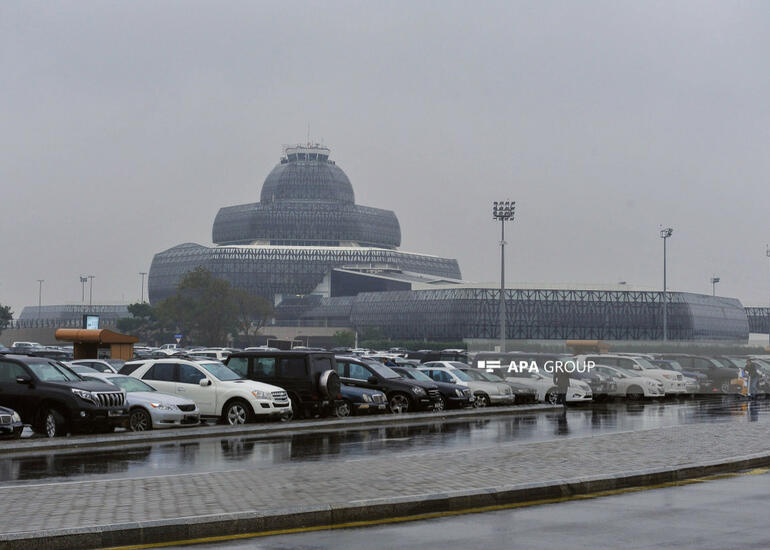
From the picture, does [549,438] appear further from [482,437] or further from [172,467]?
[172,467]

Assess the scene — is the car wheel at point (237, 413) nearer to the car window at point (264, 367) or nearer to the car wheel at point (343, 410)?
the car window at point (264, 367)

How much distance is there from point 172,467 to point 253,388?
10.9m

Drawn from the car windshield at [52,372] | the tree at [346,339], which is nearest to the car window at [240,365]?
the car windshield at [52,372]

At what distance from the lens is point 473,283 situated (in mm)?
158000

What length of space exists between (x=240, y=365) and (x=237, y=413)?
3.38 meters

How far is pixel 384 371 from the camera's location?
3797 centimetres

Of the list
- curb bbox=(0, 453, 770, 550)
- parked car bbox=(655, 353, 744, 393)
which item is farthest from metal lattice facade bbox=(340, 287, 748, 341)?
curb bbox=(0, 453, 770, 550)

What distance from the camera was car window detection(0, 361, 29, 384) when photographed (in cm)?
2647

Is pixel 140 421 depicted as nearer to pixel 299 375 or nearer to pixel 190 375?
pixel 190 375

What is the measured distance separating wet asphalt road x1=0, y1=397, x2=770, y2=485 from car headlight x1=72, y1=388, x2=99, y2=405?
2352 millimetres

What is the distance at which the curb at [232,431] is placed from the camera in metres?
23.2

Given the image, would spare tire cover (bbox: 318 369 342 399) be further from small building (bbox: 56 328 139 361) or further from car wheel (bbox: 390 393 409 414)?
small building (bbox: 56 328 139 361)

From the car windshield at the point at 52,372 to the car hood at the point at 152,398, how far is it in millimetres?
1381

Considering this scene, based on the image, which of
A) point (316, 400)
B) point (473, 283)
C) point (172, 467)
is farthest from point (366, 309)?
point (172, 467)
